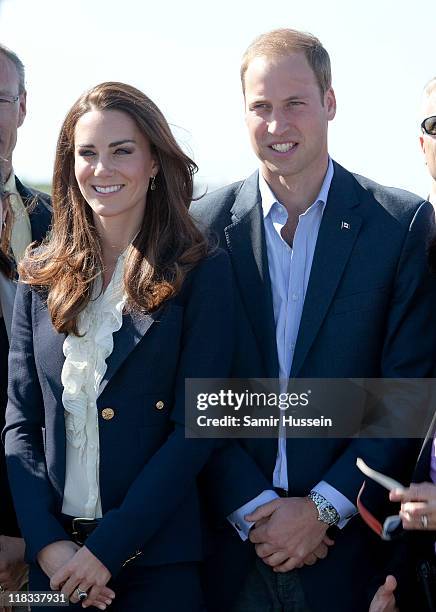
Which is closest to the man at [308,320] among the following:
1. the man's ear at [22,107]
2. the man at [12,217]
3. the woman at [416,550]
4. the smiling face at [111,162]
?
the woman at [416,550]

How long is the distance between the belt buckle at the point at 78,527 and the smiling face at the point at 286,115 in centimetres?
158

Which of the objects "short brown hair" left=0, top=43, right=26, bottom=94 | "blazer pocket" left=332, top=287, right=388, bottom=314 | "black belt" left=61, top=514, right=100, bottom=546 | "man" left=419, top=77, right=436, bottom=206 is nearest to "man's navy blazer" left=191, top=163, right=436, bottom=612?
"blazer pocket" left=332, top=287, right=388, bottom=314

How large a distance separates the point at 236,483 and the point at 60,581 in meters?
0.76

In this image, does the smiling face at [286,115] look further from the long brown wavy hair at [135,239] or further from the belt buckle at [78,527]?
the belt buckle at [78,527]

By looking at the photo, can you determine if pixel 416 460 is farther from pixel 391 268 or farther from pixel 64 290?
pixel 64 290

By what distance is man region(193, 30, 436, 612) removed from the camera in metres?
3.41

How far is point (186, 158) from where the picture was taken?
3523mm

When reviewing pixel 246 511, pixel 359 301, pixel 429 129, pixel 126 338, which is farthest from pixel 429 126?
pixel 246 511

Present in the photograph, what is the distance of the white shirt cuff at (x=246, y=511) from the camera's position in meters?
3.43

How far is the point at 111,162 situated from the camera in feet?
11.2

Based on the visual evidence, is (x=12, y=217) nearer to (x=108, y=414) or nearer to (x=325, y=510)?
(x=108, y=414)

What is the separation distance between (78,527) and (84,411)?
0.42 m

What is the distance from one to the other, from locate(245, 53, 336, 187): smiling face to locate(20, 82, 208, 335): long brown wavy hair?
34cm

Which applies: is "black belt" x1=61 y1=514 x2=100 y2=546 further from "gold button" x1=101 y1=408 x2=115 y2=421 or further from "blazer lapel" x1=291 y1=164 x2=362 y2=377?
"blazer lapel" x1=291 y1=164 x2=362 y2=377
